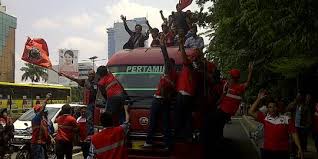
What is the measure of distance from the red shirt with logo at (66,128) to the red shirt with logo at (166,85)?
8.95 ft

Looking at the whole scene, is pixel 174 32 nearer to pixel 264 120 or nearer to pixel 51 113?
pixel 264 120

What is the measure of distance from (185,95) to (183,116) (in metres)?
0.38

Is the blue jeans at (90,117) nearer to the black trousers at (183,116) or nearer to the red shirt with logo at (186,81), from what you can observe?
the black trousers at (183,116)

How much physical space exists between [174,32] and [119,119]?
11.3 ft

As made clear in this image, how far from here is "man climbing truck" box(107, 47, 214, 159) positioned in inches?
317

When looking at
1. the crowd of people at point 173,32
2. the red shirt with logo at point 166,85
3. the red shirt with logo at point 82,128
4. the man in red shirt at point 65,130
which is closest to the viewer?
the red shirt with logo at point 166,85

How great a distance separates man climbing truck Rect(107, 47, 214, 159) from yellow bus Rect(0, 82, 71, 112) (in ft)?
72.6

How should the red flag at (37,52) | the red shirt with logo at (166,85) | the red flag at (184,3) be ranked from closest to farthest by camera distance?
the red shirt with logo at (166,85) < the red flag at (37,52) < the red flag at (184,3)

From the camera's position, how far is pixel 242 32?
45.1 ft

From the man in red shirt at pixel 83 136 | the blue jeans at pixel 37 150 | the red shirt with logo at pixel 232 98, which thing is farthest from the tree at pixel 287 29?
the blue jeans at pixel 37 150

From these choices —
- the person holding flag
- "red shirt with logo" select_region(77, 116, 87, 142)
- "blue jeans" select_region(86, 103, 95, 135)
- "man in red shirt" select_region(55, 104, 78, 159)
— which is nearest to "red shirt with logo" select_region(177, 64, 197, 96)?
"blue jeans" select_region(86, 103, 95, 135)

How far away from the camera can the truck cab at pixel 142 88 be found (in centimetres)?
806

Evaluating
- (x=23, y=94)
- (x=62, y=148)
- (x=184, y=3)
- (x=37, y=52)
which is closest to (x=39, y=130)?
(x=62, y=148)

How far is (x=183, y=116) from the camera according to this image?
317 inches
